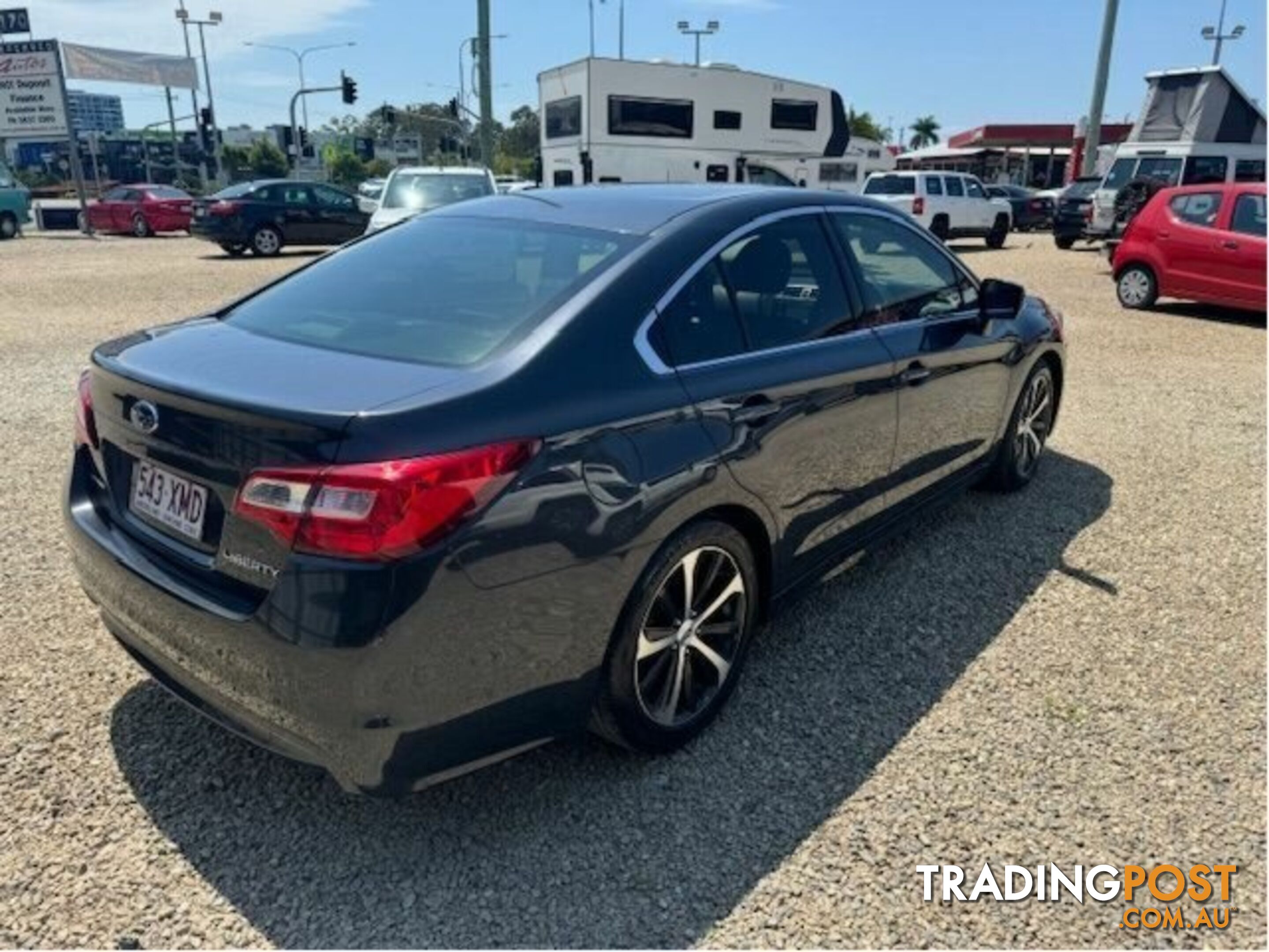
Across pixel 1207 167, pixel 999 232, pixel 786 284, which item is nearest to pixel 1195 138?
pixel 1207 167

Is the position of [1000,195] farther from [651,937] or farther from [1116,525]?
[651,937]

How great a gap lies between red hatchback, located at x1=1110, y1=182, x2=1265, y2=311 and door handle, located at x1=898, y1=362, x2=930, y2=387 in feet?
29.3

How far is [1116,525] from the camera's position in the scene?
4637 mm

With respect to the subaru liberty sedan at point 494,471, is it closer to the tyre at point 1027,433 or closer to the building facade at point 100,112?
the tyre at point 1027,433

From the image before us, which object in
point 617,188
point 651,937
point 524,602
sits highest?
point 617,188

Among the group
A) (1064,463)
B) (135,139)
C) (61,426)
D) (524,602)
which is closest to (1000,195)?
(1064,463)

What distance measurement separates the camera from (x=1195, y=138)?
1850 centimetres

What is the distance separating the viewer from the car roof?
9.69 feet

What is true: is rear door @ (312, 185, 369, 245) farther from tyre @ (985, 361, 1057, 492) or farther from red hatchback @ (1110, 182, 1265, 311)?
tyre @ (985, 361, 1057, 492)

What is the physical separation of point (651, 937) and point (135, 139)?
4082 inches

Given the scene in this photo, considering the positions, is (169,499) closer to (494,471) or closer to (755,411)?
(494,471)

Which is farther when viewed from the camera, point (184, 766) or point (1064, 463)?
point (1064, 463)

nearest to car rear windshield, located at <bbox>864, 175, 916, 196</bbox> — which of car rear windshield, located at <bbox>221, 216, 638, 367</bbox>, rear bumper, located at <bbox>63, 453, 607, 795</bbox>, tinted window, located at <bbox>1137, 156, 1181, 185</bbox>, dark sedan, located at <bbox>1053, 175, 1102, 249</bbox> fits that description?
dark sedan, located at <bbox>1053, 175, 1102, 249</bbox>

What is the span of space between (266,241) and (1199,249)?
16.5 metres
